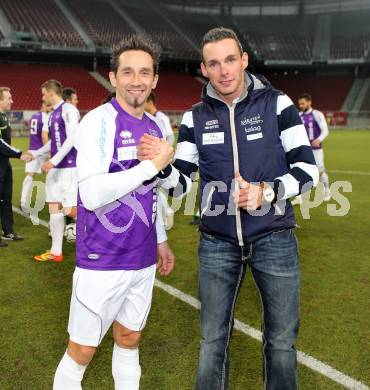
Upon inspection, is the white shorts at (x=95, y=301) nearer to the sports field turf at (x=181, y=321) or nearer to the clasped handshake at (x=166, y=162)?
the clasped handshake at (x=166, y=162)

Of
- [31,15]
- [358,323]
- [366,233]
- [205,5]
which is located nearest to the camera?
[358,323]

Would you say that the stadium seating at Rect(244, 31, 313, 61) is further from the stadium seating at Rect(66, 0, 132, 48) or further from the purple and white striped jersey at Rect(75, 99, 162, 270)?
the purple and white striped jersey at Rect(75, 99, 162, 270)

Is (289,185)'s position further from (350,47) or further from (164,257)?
(350,47)

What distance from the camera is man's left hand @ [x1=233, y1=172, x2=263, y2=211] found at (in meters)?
2.36

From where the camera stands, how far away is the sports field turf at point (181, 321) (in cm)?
358

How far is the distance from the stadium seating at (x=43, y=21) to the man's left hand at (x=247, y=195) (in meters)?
39.6

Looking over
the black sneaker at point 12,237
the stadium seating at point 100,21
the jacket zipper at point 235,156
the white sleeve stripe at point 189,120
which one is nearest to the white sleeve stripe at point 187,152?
the white sleeve stripe at point 189,120

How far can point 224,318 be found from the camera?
2729 mm

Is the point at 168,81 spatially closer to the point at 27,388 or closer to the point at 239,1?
the point at 239,1

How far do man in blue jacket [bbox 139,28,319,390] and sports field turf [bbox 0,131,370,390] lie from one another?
0.92 m

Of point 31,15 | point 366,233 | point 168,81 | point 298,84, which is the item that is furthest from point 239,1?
point 366,233

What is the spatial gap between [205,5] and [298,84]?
14.1m

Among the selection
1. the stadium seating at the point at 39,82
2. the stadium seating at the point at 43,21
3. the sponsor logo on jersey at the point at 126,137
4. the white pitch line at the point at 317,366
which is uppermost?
the stadium seating at the point at 43,21

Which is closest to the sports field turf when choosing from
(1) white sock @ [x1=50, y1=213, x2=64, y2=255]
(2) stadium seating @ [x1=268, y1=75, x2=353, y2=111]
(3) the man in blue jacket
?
(1) white sock @ [x1=50, y1=213, x2=64, y2=255]
